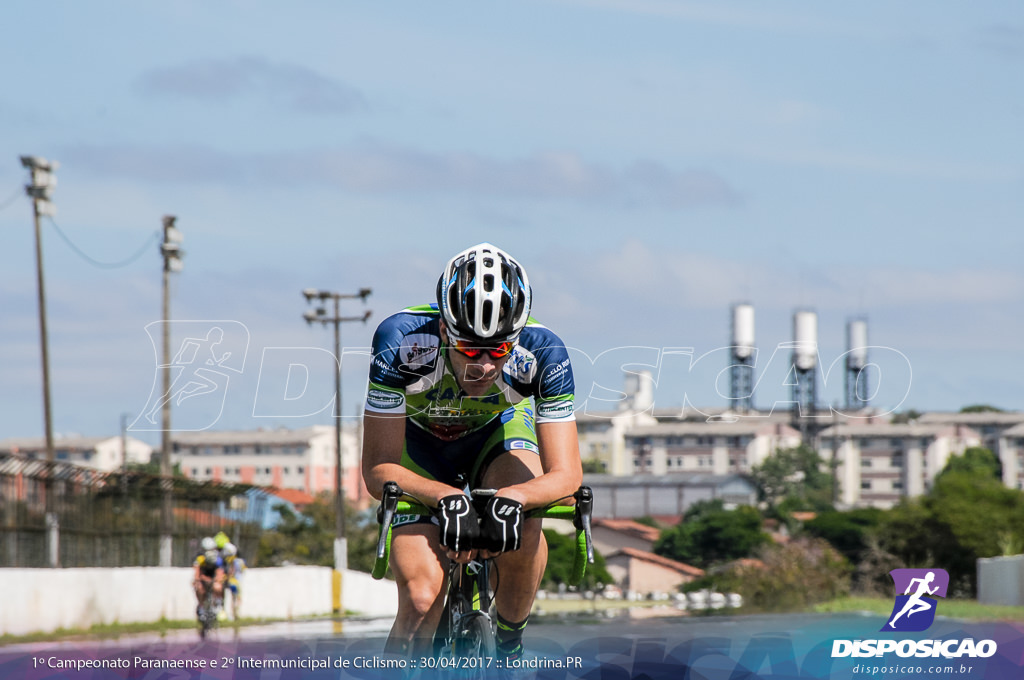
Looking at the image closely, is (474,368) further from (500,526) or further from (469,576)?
(469,576)

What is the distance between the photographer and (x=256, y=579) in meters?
34.0

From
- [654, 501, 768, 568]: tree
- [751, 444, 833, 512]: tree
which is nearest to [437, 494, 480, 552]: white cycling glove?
[654, 501, 768, 568]: tree

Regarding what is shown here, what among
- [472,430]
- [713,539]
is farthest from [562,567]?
[472,430]

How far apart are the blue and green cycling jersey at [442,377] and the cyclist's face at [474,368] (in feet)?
0.26

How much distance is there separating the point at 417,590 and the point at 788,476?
132632 millimetres

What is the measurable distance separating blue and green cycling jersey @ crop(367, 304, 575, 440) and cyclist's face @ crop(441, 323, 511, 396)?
79 mm

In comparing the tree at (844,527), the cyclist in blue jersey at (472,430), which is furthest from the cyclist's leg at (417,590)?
the tree at (844,527)

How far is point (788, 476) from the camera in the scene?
Result: 135 meters

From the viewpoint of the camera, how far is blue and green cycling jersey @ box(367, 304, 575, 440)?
6.02 m

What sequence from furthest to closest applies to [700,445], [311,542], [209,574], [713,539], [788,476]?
[700,445]
[788,476]
[311,542]
[713,539]
[209,574]

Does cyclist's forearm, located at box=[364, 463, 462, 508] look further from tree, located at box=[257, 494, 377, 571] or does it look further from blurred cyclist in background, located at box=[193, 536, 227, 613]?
tree, located at box=[257, 494, 377, 571]

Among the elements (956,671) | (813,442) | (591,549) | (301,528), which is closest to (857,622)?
(956,671)

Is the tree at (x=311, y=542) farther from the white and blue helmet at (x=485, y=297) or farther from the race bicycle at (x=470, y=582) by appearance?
the white and blue helmet at (x=485, y=297)

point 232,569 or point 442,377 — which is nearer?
point 442,377
